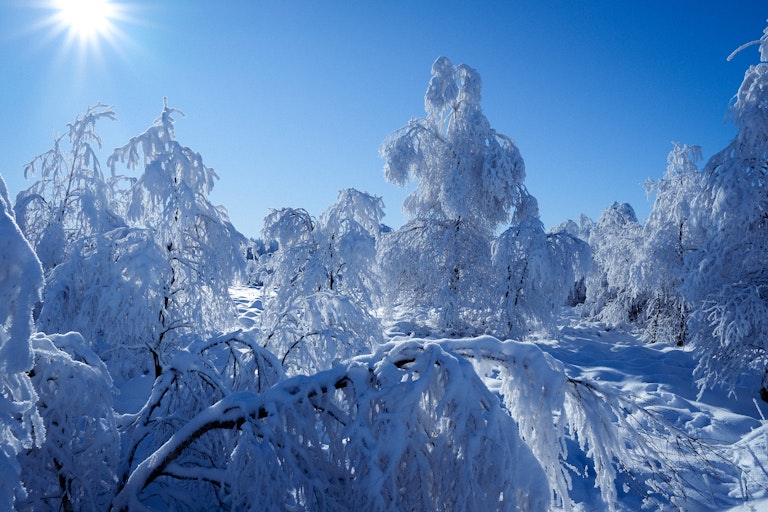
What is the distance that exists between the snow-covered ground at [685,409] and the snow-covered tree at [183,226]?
379 cm

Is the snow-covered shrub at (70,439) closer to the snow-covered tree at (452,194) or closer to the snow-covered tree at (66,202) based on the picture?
the snow-covered tree at (66,202)

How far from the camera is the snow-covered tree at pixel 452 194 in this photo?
410 inches

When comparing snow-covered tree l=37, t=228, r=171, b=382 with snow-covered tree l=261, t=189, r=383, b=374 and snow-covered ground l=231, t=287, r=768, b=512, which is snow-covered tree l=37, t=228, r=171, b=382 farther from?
snow-covered ground l=231, t=287, r=768, b=512

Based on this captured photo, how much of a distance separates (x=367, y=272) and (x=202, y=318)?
260 cm

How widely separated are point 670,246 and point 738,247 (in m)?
5.44

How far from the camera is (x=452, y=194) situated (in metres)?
10.3

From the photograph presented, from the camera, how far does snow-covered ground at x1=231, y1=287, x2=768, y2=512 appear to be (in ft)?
8.32

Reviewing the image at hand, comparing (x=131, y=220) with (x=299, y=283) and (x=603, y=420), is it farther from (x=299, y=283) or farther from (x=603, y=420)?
(x=603, y=420)

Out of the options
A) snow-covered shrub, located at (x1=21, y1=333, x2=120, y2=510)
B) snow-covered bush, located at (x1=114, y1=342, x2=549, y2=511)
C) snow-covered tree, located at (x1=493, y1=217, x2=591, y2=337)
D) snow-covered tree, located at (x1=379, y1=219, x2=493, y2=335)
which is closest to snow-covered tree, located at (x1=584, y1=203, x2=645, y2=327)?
snow-covered tree, located at (x1=493, y1=217, x2=591, y2=337)

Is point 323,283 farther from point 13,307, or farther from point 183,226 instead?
point 13,307

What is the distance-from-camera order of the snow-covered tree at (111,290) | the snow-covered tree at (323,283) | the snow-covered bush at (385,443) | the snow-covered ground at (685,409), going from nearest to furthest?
the snow-covered bush at (385,443)
the snow-covered ground at (685,409)
the snow-covered tree at (323,283)
the snow-covered tree at (111,290)

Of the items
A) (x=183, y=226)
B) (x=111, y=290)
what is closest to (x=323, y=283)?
(x=183, y=226)

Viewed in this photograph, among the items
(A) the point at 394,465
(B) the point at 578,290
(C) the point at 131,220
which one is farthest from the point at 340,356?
(B) the point at 578,290

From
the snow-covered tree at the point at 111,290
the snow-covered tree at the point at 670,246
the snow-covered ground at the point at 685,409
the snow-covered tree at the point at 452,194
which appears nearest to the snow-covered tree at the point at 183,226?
the snow-covered tree at the point at 111,290
